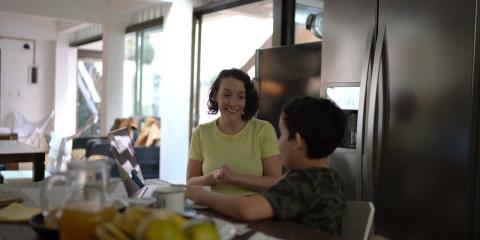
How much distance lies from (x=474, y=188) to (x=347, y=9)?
1.17 metres

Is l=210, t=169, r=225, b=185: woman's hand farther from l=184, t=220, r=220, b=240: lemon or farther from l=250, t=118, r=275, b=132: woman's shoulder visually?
l=184, t=220, r=220, b=240: lemon

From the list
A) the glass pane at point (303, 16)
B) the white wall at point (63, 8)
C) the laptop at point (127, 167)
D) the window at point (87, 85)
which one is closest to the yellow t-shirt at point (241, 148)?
the laptop at point (127, 167)

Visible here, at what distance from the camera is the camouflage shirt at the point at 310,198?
123 cm

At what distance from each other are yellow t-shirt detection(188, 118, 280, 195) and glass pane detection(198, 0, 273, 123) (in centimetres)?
274

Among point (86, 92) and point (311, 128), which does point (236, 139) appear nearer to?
point (311, 128)

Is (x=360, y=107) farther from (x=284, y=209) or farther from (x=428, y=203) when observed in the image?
(x=284, y=209)

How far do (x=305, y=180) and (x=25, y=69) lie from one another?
29.2 feet

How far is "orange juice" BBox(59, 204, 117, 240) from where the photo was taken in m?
0.93

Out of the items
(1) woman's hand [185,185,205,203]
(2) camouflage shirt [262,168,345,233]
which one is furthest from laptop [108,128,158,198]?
(2) camouflage shirt [262,168,345,233]

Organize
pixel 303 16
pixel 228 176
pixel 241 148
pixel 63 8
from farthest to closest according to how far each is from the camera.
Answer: pixel 63 8 → pixel 303 16 → pixel 241 148 → pixel 228 176

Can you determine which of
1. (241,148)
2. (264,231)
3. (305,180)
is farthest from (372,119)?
(264,231)

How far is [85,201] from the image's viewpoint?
97cm

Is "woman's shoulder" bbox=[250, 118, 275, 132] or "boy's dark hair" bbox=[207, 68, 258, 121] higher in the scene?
"boy's dark hair" bbox=[207, 68, 258, 121]

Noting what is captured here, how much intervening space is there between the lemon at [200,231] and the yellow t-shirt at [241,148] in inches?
43.1
